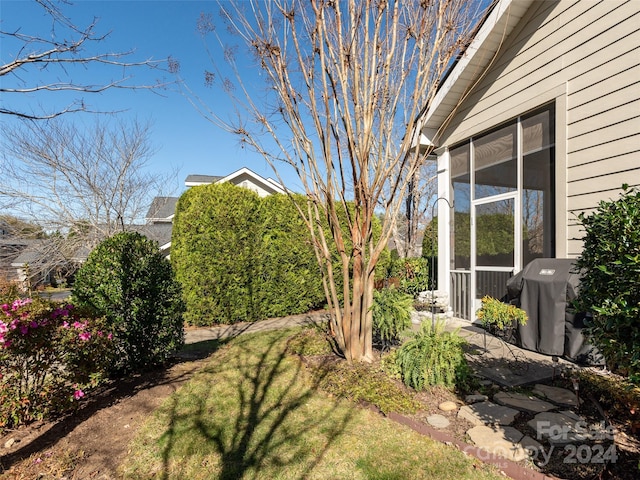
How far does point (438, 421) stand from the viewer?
9.62ft

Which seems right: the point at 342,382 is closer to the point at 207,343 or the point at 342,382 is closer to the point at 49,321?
the point at 49,321

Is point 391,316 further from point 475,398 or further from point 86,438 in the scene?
point 86,438

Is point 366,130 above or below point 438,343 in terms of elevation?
above

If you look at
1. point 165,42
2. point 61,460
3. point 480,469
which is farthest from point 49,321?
point 165,42

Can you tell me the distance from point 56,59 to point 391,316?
4.83 metres

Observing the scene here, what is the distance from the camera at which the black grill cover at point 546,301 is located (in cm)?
396

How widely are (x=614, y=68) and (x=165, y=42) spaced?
623 centimetres

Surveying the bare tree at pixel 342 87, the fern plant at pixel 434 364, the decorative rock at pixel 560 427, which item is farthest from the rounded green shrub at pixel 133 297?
the decorative rock at pixel 560 427

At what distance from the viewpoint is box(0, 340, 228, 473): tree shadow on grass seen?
269 centimetres

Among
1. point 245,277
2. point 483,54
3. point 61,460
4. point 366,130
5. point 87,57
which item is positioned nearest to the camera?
point 61,460

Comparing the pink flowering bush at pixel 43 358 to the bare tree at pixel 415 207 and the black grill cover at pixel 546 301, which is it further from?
the bare tree at pixel 415 207

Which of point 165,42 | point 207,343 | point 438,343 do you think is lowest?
point 207,343

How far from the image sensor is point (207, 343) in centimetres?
613

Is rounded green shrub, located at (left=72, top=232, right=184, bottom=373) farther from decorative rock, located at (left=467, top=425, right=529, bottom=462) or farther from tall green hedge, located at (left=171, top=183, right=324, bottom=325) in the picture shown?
decorative rock, located at (left=467, top=425, right=529, bottom=462)
